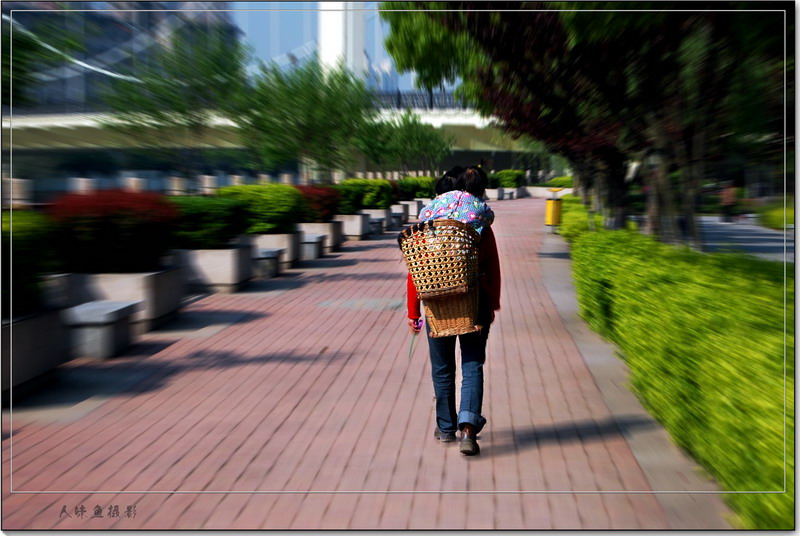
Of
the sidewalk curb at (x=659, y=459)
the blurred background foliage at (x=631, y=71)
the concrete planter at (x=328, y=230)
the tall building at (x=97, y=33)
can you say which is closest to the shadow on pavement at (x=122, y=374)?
the sidewalk curb at (x=659, y=459)

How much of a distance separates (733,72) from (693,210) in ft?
7.24

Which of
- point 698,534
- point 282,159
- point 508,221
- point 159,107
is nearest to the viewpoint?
point 698,534

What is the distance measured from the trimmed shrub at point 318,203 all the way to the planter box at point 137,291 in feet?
33.2

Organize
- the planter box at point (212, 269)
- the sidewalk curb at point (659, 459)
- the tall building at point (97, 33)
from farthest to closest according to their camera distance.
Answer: the planter box at point (212, 269)
the tall building at point (97, 33)
the sidewalk curb at point (659, 459)

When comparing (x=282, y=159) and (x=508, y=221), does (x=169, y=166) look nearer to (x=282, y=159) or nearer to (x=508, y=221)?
(x=282, y=159)

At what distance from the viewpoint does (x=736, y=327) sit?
413 centimetres

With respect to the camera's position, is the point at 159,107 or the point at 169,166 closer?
the point at 159,107

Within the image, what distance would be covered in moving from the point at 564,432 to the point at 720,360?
1723mm

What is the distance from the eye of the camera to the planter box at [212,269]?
12555 millimetres

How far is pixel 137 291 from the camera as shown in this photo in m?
9.45

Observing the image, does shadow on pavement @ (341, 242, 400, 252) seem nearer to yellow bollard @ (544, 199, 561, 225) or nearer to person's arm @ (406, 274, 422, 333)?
yellow bollard @ (544, 199, 561, 225)

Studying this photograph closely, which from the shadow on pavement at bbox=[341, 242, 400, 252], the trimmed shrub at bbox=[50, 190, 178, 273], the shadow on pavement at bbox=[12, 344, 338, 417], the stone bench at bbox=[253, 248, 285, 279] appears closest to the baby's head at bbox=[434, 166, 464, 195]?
the shadow on pavement at bbox=[12, 344, 338, 417]

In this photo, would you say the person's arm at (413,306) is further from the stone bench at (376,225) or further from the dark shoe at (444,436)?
the stone bench at (376,225)

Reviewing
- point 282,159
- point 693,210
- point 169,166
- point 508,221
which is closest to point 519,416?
point 693,210
